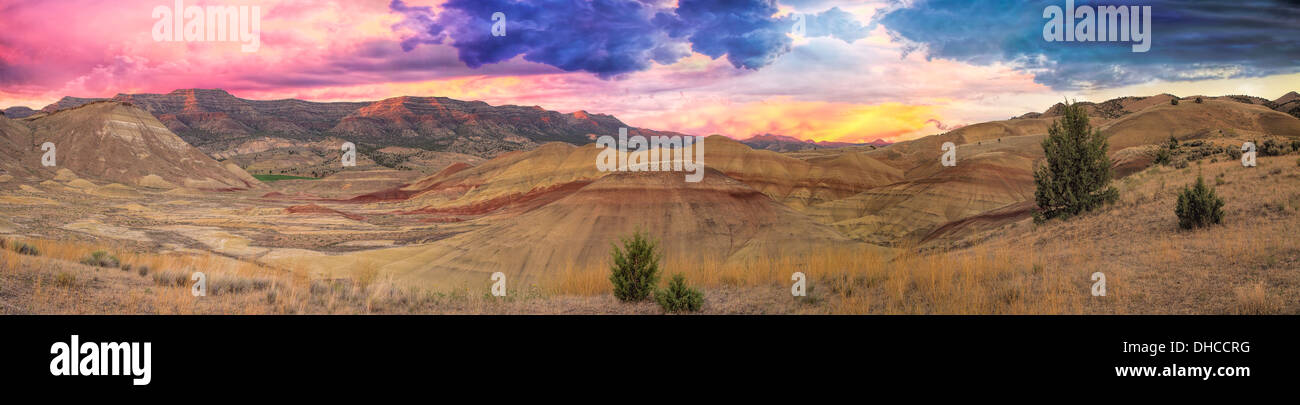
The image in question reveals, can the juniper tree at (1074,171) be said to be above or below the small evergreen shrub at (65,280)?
above

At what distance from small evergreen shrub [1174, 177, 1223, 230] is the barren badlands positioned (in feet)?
1.37

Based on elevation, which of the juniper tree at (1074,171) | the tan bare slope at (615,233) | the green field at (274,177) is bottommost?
the tan bare slope at (615,233)

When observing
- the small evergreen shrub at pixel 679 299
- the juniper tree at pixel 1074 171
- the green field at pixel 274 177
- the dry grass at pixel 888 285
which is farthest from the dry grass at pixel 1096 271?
the green field at pixel 274 177

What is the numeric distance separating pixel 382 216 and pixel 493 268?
4647cm

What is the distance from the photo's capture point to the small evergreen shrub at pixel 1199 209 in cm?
1345

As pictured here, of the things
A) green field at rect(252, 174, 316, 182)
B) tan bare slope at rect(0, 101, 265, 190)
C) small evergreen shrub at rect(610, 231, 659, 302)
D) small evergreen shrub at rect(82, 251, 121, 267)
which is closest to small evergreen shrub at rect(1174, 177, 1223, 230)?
small evergreen shrub at rect(610, 231, 659, 302)

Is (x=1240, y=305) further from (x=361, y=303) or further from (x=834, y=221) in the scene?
(x=834, y=221)

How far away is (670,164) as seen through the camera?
201 ft

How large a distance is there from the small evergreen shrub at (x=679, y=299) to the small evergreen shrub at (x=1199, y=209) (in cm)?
1278

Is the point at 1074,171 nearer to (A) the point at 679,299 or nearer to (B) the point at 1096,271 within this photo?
(B) the point at 1096,271

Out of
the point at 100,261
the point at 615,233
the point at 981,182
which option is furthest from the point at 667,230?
the point at 981,182

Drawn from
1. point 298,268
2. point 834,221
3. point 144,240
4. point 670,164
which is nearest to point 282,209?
point 144,240

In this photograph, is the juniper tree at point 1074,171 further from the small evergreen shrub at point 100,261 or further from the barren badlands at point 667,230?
A: the small evergreen shrub at point 100,261

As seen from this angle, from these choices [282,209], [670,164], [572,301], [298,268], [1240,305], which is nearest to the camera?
[1240,305]
